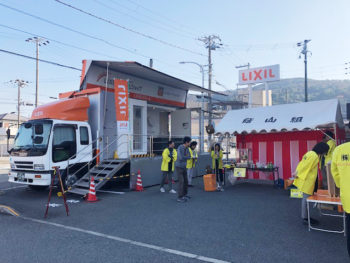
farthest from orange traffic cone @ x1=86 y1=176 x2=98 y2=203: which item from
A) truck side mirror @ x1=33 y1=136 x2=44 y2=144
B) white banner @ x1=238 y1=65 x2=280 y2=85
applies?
white banner @ x1=238 y1=65 x2=280 y2=85

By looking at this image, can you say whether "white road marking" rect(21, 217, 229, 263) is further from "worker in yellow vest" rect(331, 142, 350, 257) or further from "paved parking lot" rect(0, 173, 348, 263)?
"worker in yellow vest" rect(331, 142, 350, 257)

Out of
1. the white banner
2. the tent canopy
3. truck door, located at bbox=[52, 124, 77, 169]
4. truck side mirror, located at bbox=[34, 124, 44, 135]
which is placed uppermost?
the white banner

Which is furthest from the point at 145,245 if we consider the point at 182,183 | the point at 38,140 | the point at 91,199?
the point at 38,140

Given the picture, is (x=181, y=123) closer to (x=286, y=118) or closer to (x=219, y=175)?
(x=219, y=175)

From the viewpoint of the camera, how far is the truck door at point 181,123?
47.3 ft

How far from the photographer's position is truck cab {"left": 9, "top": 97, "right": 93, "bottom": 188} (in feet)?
28.3

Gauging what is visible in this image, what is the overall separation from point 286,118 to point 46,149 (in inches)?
298

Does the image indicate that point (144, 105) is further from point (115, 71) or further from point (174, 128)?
point (174, 128)

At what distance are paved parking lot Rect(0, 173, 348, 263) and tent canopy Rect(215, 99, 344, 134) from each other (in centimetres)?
232

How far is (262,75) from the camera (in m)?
20.1

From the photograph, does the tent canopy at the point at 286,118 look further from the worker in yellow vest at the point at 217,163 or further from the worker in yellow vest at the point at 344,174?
the worker in yellow vest at the point at 344,174

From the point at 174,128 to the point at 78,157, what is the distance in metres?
6.14

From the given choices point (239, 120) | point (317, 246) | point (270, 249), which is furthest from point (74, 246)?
point (239, 120)

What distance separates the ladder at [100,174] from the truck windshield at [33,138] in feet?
4.98
